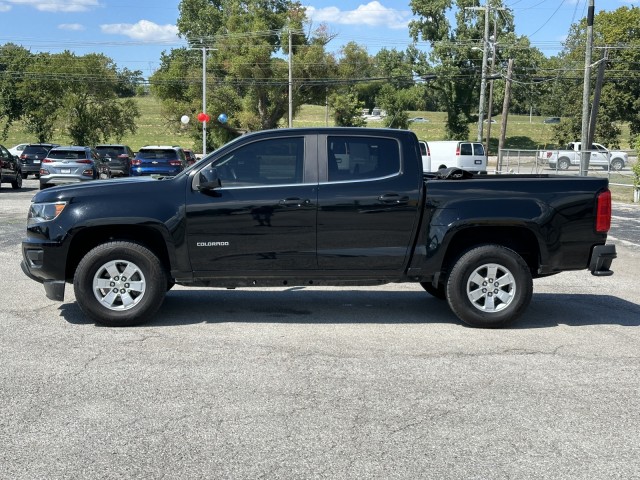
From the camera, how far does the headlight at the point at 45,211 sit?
745 centimetres

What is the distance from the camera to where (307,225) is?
7445 mm

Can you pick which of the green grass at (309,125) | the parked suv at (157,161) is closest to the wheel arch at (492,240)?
the parked suv at (157,161)

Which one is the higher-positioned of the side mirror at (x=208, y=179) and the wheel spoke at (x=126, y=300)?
the side mirror at (x=208, y=179)

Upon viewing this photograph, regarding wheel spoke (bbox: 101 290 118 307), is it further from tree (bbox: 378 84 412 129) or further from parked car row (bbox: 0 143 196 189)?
tree (bbox: 378 84 412 129)

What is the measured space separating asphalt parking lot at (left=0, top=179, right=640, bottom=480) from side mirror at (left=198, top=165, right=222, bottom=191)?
140 centimetres

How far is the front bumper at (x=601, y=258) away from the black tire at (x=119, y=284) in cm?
425

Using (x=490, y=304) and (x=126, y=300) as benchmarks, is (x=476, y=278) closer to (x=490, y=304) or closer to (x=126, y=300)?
(x=490, y=304)

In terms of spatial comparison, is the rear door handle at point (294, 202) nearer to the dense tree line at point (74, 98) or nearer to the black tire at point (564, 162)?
the black tire at point (564, 162)

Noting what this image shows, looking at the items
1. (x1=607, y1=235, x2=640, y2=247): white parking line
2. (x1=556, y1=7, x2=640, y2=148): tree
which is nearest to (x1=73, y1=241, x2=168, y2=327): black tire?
(x1=607, y1=235, x2=640, y2=247): white parking line

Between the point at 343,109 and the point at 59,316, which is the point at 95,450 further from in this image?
the point at 343,109

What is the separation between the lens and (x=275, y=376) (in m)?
5.88

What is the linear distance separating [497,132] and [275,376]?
317ft

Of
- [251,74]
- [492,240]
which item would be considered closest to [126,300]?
[492,240]

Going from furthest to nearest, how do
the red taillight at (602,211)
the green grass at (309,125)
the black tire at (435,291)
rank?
the green grass at (309,125)
the black tire at (435,291)
the red taillight at (602,211)
